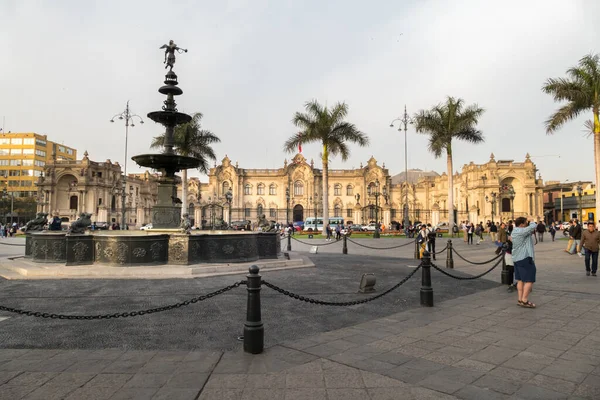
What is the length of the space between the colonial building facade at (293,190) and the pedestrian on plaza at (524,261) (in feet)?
183

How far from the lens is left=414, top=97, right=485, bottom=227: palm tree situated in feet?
95.5

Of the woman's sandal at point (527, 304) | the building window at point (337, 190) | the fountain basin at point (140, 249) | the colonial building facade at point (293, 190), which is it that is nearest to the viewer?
the woman's sandal at point (527, 304)

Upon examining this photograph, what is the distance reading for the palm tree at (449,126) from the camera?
29.1 m

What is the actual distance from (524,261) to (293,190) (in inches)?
2406

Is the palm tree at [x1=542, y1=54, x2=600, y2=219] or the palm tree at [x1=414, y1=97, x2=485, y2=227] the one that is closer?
the palm tree at [x1=542, y1=54, x2=600, y2=219]

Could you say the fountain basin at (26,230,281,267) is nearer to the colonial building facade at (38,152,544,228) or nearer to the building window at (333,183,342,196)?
the colonial building facade at (38,152,544,228)

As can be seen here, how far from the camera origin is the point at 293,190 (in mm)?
67562

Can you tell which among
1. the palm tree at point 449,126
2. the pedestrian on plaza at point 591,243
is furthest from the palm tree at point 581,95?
the pedestrian on plaza at point 591,243

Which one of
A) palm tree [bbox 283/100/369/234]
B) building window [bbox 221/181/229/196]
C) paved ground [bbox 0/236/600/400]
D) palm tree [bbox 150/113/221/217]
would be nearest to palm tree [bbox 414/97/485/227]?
palm tree [bbox 283/100/369/234]

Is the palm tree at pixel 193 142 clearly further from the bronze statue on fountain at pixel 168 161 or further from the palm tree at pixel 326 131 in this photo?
the bronze statue on fountain at pixel 168 161

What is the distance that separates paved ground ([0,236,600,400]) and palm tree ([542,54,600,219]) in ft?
71.0

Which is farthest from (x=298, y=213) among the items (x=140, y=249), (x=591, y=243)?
(x=140, y=249)

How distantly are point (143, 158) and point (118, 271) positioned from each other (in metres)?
4.35

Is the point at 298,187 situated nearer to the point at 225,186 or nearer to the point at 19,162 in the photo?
the point at 225,186
